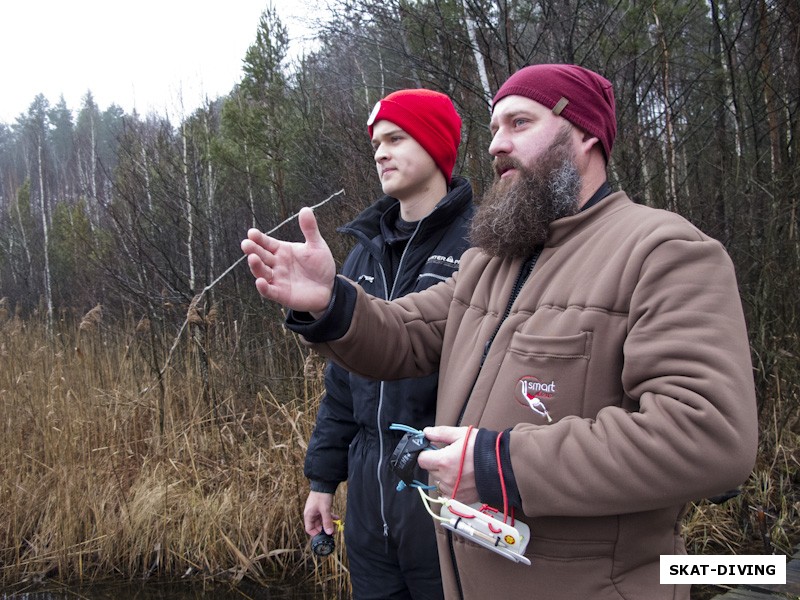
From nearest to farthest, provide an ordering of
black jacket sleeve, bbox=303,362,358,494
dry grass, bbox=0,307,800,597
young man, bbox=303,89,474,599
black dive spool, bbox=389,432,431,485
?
black dive spool, bbox=389,432,431,485 < young man, bbox=303,89,474,599 < black jacket sleeve, bbox=303,362,358,494 < dry grass, bbox=0,307,800,597

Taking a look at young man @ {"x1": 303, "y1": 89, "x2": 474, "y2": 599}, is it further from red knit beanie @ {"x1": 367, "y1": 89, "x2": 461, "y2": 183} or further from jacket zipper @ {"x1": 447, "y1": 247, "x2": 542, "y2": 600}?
jacket zipper @ {"x1": 447, "y1": 247, "x2": 542, "y2": 600}

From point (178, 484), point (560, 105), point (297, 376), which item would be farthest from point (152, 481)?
point (560, 105)

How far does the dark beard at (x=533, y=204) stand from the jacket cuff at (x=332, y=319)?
1.07ft

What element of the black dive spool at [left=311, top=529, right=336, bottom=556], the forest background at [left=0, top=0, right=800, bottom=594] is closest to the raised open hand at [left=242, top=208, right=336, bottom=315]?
the black dive spool at [left=311, top=529, right=336, bottom=556]

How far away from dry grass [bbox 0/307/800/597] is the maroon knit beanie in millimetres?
2894

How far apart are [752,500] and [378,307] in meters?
3.76

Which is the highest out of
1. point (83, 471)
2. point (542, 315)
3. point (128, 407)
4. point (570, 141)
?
point (570, 141)

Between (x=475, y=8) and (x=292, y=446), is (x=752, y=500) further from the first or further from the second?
(x=475, y=8)

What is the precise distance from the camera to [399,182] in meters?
2.24

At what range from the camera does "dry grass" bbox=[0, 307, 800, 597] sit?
442cm

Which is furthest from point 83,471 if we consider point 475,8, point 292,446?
point 475,8

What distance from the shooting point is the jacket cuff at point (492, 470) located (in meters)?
1.22

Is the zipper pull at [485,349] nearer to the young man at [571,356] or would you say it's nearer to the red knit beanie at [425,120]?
the young man at [571,356]

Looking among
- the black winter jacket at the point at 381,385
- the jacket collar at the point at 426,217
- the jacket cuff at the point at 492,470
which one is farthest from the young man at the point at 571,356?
the jacket collar at the point at 426,217
